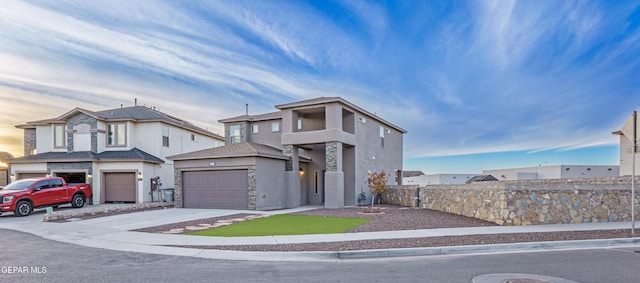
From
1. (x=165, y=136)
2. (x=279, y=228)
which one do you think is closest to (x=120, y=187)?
(x=165, y=136)

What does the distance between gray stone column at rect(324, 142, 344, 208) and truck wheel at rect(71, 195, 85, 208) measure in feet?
48.2

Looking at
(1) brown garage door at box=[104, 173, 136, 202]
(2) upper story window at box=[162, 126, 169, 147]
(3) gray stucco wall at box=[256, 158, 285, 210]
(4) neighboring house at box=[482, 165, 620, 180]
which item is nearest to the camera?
(3) gray stucco wall at box=[256, 158, 285, 210]

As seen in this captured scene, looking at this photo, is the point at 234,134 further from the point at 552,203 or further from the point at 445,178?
the point at 445,178

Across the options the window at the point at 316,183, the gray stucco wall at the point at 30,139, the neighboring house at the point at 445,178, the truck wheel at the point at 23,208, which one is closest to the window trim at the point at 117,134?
the gray stucco wall at the point at 30,139

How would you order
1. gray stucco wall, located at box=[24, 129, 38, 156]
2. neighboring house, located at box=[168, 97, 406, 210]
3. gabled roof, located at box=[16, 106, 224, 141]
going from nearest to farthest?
neighboring house, located at box=[168, 97, 406, 210]
gabled roof, located at box=[16, 106, 224, 141]
gray stucco wall, located at box=[24, 129, 38, 156]

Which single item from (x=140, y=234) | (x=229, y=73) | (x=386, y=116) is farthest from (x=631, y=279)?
(x=386, y=116)

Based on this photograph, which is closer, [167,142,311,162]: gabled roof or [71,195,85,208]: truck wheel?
[167,142,311,162]: gabled roof

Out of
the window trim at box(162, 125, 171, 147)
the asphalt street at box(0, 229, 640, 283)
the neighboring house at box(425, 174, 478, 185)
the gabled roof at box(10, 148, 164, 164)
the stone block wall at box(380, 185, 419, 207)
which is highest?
the window trim at box(162, 125, 171, 147)

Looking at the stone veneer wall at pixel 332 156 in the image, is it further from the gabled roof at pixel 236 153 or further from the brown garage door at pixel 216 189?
the brown garage door at pixel 216 189

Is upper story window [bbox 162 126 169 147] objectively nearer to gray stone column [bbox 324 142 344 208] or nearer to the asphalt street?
gray stone column [bbox 324 142 344 208]

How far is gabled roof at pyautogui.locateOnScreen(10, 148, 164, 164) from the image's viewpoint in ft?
79.4

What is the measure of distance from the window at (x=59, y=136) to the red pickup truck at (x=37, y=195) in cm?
680

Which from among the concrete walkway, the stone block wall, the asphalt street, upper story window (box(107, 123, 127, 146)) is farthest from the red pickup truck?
the stone block wall

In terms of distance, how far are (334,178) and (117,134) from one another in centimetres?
1679
